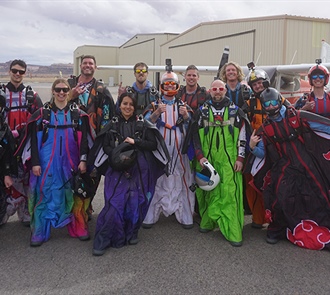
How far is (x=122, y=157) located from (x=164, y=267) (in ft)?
3.84

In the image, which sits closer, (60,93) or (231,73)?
(60,93)

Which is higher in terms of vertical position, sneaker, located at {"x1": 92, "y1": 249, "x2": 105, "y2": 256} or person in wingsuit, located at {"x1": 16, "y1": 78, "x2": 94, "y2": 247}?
person in wingsuit, located at {"x1": 16, "y1": 78, "x2": 94, "y2": 247}

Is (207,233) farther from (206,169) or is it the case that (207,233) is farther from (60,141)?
(60,141)

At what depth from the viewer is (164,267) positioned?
130 inches

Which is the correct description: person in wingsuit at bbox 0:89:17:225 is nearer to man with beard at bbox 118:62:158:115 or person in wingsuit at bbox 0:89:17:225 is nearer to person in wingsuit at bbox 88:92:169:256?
person in wingsuit at bbox 88:92:169:256

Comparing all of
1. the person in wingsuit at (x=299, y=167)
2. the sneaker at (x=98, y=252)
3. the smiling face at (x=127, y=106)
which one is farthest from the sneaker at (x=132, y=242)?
the person in wingsuit at (x=299, y=167)

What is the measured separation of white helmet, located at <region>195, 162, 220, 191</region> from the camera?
3.88 m

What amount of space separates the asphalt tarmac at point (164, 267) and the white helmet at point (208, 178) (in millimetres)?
618

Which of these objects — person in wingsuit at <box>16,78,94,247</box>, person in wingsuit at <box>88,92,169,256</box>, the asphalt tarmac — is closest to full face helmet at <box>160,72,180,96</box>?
person in wingsuit at <box>88,92,169,256</box>

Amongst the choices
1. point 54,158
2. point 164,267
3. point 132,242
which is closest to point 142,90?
point 54,158

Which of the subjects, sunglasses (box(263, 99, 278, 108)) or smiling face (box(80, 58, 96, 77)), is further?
smiling face (box(80, 58, 96, 77))

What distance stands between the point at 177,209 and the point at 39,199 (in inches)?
65.1

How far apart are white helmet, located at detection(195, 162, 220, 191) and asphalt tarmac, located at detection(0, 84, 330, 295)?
0.62 meters

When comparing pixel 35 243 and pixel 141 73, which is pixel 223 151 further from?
pixel 35 243
